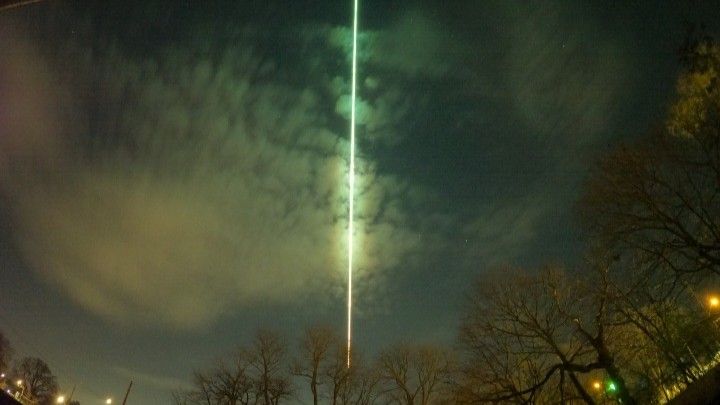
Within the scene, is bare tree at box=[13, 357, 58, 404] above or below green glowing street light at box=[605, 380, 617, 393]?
above

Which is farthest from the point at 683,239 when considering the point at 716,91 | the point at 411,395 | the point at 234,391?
the point at 234,391

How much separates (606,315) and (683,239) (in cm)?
552

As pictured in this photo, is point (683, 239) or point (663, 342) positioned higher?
point (683, 239)

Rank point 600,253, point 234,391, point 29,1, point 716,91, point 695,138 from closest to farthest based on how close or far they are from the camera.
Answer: point 29,1
point 716,91
point 695,138
point 600,253
point 234,391

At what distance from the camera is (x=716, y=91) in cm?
1065

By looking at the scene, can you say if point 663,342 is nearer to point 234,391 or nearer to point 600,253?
point 600,253

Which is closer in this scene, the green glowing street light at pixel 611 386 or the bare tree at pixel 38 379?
the green glowing street light at pixel 611 386

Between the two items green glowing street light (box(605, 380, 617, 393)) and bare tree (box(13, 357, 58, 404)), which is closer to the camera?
green glowing street light (box(605, 380, 617, 393))

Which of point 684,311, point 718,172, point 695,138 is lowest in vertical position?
point 684,311

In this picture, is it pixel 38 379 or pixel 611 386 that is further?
pixel 38 379

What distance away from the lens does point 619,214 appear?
13.4m

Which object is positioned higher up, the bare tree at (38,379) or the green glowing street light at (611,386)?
the bare tree at (38,379)

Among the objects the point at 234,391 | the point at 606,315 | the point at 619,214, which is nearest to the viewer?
the point at 619,214

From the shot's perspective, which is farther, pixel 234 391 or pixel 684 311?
pixel 234 391
